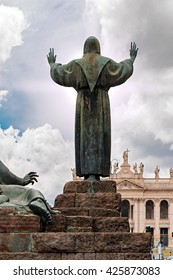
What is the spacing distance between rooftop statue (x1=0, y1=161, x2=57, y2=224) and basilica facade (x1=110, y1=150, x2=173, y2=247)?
7532 cm

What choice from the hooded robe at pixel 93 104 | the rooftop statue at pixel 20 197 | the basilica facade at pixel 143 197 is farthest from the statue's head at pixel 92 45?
the basilica facade at pixel 143 197

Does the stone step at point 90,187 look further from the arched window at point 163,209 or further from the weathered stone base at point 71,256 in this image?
the arched window at point 163,209

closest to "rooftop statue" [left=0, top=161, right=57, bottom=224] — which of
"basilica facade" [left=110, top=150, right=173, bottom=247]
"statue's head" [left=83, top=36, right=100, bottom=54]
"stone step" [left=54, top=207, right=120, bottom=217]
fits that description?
"stone step" [left=54, top=207, right=120, bottom=217]

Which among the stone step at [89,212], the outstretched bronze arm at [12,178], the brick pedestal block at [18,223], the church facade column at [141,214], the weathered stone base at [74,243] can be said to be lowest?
the weathered stone base at [74,243]

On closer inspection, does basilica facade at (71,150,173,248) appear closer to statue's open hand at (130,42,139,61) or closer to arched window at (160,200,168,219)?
arched window at (160,200,168,219)

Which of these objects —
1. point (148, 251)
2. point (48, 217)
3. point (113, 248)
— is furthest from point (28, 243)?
point (148, 251)

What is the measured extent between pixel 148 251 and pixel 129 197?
77488 mm

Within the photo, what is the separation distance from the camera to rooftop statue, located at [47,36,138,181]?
364 inches

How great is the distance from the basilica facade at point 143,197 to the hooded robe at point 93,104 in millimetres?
74090

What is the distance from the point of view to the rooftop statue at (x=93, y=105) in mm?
9242

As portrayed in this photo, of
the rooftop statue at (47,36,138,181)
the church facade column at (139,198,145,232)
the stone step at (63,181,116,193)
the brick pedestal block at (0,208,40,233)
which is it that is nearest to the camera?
the brick pedestal block at (0,208,40,233)

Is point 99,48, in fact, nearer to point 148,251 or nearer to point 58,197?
point 58,197
